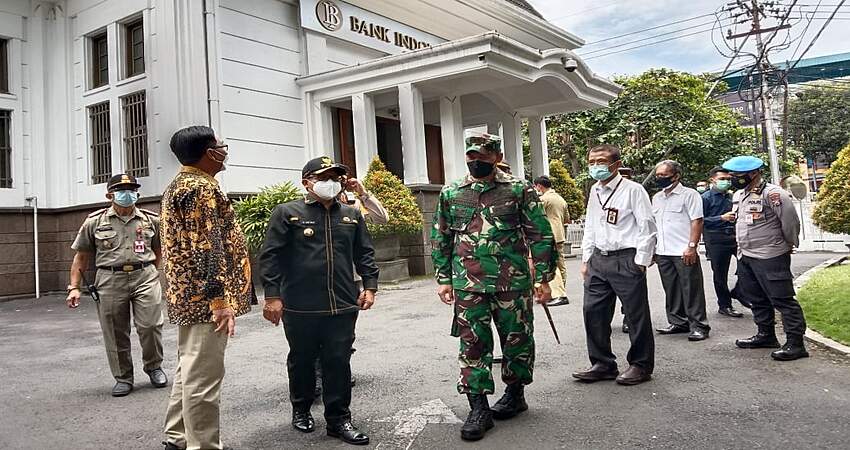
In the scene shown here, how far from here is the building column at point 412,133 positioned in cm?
1381

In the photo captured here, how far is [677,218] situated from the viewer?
681 cm

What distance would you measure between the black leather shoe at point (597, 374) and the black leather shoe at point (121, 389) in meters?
3.62

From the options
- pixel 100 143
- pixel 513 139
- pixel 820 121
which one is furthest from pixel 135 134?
pixel 820 121

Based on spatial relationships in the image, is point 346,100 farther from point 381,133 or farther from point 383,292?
point 383,292

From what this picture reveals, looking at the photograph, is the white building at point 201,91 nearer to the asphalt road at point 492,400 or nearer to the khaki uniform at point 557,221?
the khaki uniform at point 557,221

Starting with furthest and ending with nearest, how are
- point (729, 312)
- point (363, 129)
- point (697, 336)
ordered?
point (363, 129) < point (729, 312) < point (697, 336)

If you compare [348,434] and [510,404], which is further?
[510,404]

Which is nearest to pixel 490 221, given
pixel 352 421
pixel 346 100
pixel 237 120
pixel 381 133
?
pixel 352 421

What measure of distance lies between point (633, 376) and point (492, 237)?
5.73ft

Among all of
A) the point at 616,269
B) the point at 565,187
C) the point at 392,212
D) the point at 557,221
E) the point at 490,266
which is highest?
the point at 565,187

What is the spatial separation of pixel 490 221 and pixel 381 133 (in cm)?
1395

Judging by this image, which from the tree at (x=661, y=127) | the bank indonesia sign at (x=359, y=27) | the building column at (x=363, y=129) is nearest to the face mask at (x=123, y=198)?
the building column at (x=363, y=129)

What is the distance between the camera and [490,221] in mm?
4074

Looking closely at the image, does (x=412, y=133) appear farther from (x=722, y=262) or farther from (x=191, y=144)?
(x=191, y=144)
